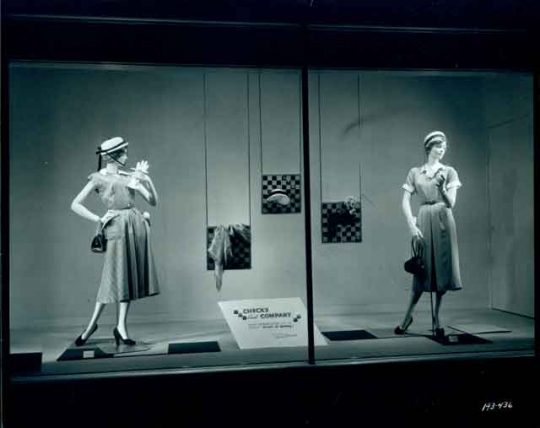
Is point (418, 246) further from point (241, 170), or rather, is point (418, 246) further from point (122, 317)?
point (122, 317)

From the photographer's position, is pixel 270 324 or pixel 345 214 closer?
pixel 270 324

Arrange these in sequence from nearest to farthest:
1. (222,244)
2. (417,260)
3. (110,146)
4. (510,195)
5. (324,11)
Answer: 1. (324,11)
2. (110,146)
3. (417,260)
4. (222,244)
5. (510,195)

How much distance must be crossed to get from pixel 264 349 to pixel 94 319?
3.69ft

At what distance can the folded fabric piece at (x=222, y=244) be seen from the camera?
4000 mm

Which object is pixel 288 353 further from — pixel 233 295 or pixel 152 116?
pixel 152 116

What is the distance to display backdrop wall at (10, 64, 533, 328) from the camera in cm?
373

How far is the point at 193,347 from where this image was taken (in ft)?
12.3

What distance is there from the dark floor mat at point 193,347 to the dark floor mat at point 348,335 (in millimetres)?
794

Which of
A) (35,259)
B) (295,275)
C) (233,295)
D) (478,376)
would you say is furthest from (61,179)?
(478,376)

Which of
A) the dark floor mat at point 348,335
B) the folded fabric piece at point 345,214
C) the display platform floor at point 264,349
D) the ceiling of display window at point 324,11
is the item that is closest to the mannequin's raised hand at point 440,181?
the folded fabric piece at point 345,214

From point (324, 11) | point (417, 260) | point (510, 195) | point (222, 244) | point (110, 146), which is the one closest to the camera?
point (324, 11)

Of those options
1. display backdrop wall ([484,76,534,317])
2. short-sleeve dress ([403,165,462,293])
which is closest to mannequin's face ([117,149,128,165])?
short-sleeve dress ([403,165,462,293])

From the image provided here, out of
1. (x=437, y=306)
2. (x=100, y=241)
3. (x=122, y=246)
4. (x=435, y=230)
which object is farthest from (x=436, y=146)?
(x=100, y=241)

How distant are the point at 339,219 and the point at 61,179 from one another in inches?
78.1
